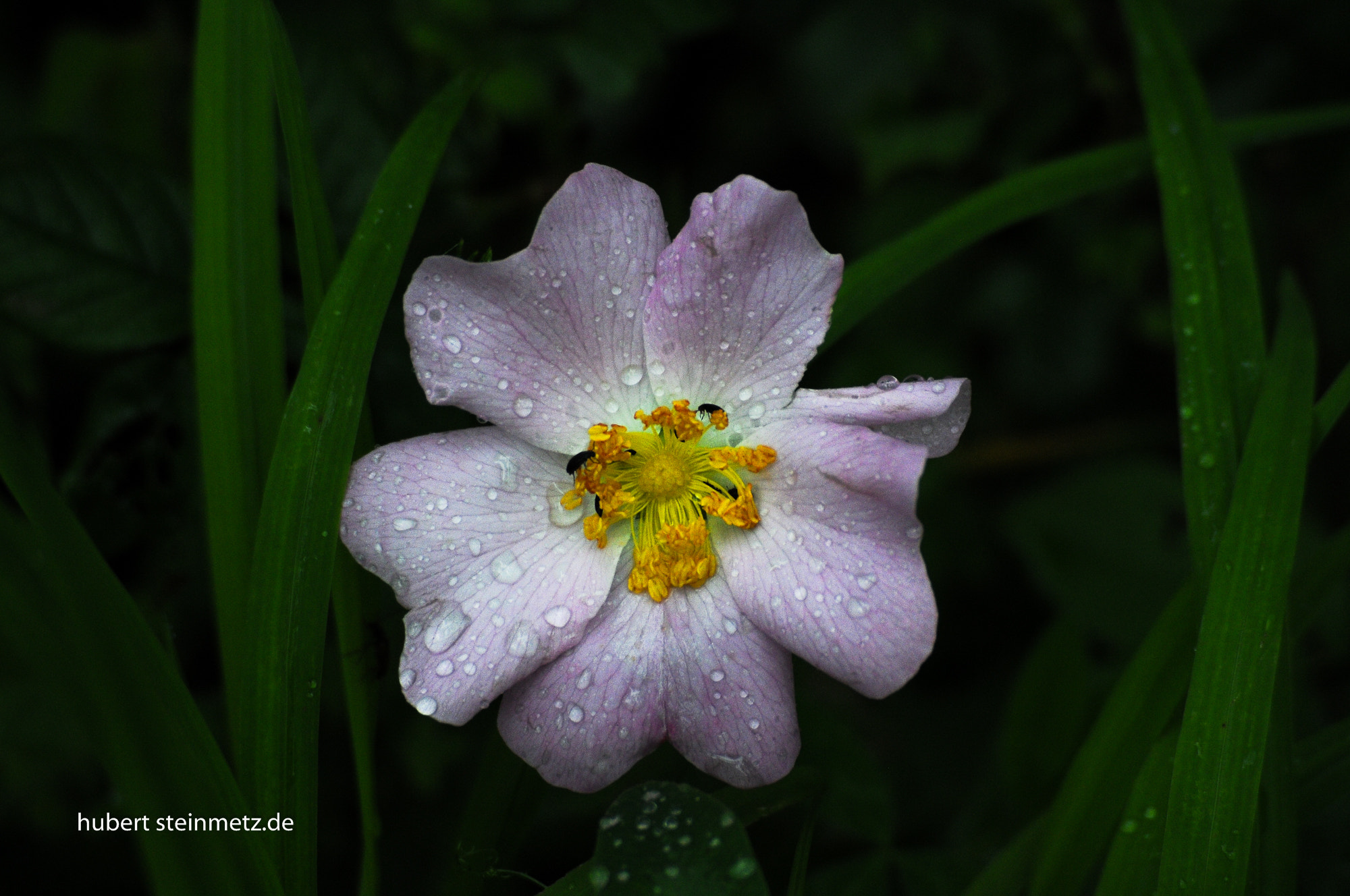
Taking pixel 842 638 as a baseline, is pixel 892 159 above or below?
above

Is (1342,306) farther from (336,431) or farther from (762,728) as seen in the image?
(336,431)

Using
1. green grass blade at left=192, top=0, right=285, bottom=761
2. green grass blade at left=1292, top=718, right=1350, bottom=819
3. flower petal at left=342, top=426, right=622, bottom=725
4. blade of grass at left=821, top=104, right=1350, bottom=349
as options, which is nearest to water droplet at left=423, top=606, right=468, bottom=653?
flower petal at left=342, top=426, right=622, bottom=725

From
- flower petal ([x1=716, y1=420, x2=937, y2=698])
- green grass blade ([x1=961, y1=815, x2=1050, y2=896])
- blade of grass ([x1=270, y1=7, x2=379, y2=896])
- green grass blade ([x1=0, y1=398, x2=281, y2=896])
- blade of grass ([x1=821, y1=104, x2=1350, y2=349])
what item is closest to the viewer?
green grass blade ([x1=0, y1=398, x2=281, y2=896])

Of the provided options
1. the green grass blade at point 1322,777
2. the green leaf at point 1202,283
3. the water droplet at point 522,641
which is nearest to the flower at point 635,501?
the water droplet at point 522,641

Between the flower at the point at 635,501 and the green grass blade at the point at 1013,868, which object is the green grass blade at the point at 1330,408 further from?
the green grass blade at the point at 1013,868

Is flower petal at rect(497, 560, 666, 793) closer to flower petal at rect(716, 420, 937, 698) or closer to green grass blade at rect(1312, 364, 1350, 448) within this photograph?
flower petal at rect(716, 420, 937, 698)

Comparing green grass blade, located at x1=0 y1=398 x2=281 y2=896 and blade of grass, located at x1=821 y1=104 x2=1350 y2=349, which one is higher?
blade of grass, located at x1=821 y1=104 x2=1350 y2=349

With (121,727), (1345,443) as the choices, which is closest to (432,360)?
(121,727)
